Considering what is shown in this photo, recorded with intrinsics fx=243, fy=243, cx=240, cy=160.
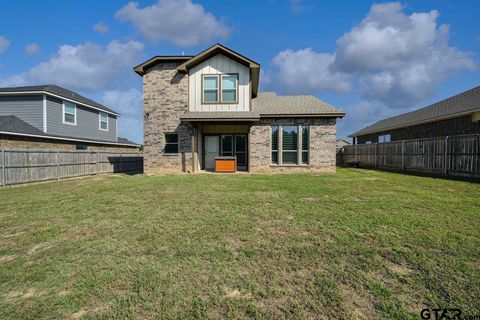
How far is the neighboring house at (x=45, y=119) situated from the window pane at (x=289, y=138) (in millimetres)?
14667

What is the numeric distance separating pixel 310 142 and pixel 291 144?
1.08m

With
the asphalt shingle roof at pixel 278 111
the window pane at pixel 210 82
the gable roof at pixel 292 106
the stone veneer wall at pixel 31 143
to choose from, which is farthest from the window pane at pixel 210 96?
the stone veneer wall at pixel 31 143

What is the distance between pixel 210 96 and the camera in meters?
14.4

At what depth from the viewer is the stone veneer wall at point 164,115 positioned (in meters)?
14.5

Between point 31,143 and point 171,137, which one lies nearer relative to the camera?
point 31,143

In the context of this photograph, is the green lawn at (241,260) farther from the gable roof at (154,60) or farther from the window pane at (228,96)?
the gable roof at (154,60)

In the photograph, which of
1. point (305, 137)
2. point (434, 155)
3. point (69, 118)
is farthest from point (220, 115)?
point (69, 118)

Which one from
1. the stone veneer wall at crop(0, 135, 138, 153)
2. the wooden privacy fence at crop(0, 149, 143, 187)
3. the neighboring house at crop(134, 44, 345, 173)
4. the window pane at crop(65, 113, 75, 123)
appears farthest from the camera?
the window pane at crop(65, 113, 75, 123)

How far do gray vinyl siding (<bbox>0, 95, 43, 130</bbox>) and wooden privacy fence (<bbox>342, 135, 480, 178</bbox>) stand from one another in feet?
79.9

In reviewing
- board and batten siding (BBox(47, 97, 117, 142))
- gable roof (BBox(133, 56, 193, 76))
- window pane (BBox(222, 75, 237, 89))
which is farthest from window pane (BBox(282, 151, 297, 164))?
board and batten siding (BBox(47, 97, 117, 142))

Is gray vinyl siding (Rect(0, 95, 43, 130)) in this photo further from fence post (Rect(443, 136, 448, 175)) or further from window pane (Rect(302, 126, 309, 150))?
fence post (Rect(443, 136, 448, 175))

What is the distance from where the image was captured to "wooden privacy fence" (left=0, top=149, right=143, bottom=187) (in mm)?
10509

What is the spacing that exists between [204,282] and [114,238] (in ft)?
7.27

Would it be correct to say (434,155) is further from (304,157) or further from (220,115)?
(220,115)
